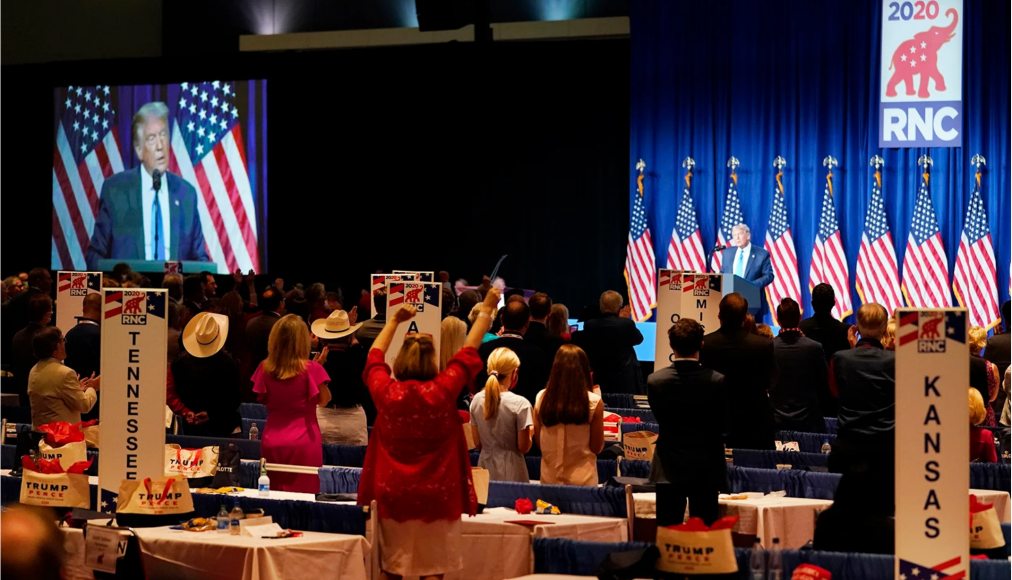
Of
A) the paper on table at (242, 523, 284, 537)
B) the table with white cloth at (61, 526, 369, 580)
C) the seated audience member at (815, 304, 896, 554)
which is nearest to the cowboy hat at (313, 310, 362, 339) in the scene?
the paper on table at (242, 523, 284, 537)

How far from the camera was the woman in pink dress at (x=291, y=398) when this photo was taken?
7.55m

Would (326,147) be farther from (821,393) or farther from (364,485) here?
(364,485)

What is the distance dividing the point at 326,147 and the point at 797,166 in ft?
20.5

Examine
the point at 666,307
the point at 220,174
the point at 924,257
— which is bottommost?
the point at 666,307

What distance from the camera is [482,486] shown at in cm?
681

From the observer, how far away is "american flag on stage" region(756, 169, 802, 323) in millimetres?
17109

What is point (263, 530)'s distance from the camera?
6258mm

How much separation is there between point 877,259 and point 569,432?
10285mm

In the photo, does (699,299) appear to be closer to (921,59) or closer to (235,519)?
(235,519)

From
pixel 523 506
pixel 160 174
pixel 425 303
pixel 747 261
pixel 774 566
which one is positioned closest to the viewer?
pixel 774 566

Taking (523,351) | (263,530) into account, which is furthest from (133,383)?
(523,351)

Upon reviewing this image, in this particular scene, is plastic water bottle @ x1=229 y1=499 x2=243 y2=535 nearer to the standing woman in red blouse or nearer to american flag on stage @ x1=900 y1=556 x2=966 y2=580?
the standing woman in red blouse

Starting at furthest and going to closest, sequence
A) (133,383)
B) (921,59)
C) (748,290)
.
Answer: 1. (921,59)
2. (748,290)
3. (133,383)

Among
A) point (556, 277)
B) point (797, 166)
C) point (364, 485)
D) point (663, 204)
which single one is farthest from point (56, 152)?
point (364, 485)
